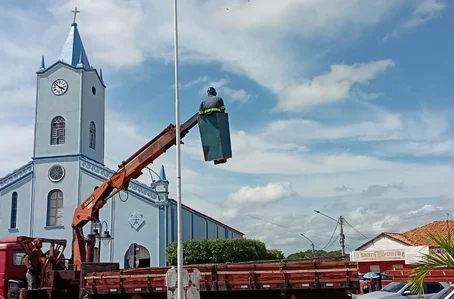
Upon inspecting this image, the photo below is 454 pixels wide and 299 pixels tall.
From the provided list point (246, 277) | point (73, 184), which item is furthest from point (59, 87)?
point (246, 277)

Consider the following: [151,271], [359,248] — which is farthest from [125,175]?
[359,248]

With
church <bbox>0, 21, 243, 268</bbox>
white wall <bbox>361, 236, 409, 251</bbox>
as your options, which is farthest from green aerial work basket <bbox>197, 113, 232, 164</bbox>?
white wall <bbox>361, 236, 409, 251</bbox>

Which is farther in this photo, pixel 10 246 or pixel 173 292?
pixel 10 246

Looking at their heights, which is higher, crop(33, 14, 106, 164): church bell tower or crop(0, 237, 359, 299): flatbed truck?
crop(33, 14, 106, 164): church bell tower

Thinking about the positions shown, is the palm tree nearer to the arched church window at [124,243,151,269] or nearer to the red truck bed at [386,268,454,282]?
the red truck bed at [386,268,454,282]

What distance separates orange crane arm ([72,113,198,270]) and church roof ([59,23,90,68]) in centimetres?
2397

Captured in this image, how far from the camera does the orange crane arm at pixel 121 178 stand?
15859 millimetres

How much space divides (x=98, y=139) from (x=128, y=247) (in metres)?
8.94

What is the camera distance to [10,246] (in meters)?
15.7

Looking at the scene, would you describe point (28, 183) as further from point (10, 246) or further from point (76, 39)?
point (10, 246)

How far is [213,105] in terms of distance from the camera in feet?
47.1

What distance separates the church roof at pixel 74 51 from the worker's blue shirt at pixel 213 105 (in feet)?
86.9

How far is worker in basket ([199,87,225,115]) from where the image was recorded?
1433 centimetres

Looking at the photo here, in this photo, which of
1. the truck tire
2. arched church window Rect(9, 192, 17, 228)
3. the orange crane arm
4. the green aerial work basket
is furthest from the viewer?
arched church window Rect(9, 192, 17, 228)
